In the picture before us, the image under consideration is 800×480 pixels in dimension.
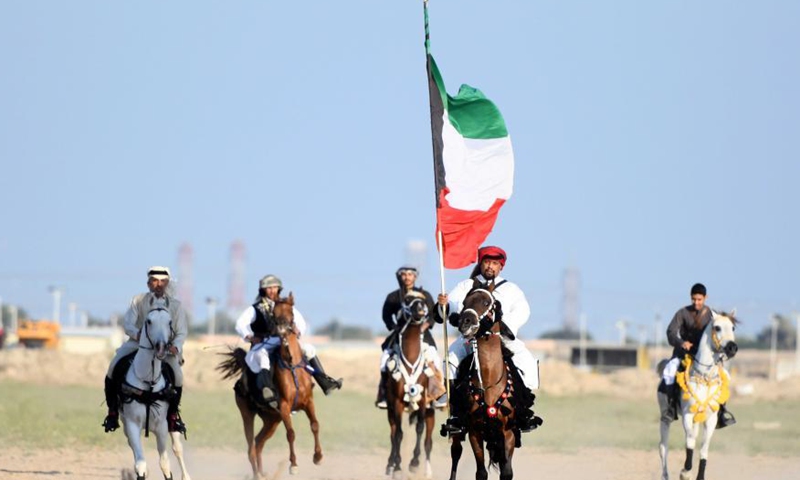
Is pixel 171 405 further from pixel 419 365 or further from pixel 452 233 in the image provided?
pixel 419 365

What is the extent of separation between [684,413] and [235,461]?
316 inches

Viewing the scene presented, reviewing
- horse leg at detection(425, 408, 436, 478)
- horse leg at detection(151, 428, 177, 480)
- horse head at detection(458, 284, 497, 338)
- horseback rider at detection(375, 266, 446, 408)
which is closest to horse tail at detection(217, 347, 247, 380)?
horseback rider at detection(375, 266, 446, 408)

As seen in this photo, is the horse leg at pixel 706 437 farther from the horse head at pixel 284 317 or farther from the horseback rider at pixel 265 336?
the horse head at pixel 284 317

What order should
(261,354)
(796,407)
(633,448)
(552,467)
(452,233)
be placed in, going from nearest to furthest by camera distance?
(452,233) < (261,354) < (552,467) < (633,448) < (796,407)

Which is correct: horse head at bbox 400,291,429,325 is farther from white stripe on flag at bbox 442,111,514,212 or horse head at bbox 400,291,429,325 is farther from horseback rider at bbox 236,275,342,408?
white stripe on flag at bbox 442,111,514,212

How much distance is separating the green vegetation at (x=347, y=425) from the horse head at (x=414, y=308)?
186 cm

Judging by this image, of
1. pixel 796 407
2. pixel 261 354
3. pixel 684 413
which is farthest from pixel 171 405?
pixel 796 407

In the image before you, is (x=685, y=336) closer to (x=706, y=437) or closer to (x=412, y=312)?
(x=706, y=437)

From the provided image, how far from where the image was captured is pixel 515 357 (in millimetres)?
16031

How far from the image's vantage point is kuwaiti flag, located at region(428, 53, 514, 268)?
56.9 ft

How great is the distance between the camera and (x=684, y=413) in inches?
812

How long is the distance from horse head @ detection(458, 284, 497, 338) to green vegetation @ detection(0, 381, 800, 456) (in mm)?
8015

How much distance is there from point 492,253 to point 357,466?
32.6 ft

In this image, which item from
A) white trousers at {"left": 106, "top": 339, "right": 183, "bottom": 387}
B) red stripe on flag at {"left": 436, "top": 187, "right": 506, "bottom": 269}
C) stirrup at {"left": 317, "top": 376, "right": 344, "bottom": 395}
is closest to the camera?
red stripe on flag at {"left": 436, "top": 187, "right": 506, "bottom": 269}
